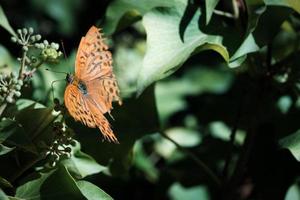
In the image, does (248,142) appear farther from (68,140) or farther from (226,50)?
(68,140)

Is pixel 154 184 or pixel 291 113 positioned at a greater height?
pixel 291 113

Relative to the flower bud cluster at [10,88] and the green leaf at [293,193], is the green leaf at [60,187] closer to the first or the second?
the flower bud cluster at [10,88]

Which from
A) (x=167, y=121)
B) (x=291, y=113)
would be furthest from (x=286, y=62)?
(x=167, y=121)

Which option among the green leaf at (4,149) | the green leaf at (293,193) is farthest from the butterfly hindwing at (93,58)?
the green leaf at (293,193)

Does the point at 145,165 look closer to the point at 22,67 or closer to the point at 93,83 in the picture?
the point at 93,83

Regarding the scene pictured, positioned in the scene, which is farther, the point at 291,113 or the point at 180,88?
the point at 180,88

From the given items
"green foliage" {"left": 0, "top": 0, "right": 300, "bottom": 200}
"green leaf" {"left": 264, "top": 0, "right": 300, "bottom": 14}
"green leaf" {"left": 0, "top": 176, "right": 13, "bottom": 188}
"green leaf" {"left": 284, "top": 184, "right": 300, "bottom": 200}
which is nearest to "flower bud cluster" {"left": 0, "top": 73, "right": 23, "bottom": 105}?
"green foliage" {"left": 0, "top": 0, "right": 300, "bottom": 200}

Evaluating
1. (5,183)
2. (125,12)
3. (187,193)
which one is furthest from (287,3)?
(187,193)
